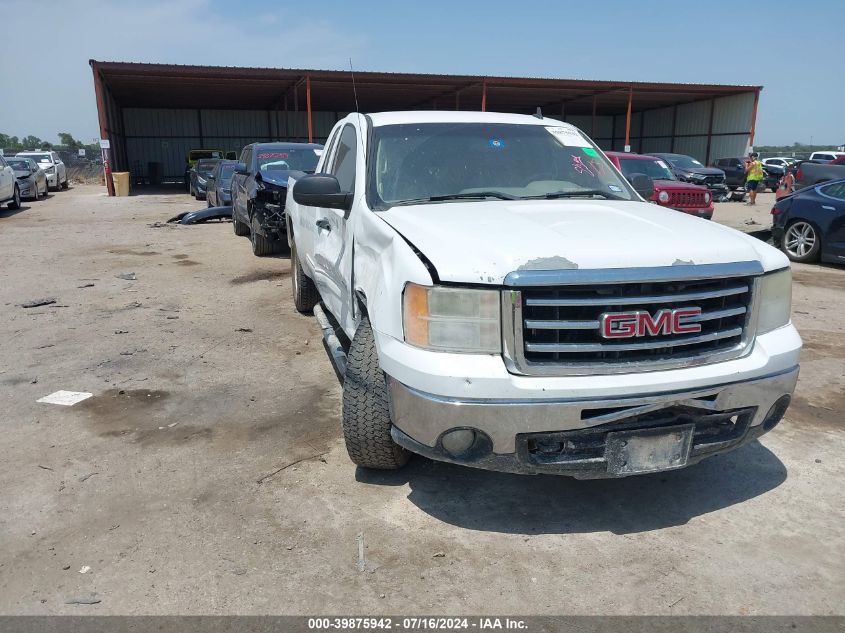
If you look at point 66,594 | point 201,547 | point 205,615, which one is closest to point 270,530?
point 201,547

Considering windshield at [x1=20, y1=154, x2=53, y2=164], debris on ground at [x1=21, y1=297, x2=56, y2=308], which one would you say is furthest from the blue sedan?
windshield at [x1=20, y1=154, x2=53, y2=164]

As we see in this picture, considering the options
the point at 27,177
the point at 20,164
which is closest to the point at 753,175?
the point at 27,177

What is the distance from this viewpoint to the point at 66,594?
271cm

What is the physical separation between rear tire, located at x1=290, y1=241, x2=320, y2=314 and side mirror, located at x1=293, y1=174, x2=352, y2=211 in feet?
8.84

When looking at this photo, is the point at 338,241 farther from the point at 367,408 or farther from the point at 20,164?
the point at 20,164

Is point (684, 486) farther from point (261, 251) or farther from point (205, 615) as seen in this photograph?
point (261, 251)

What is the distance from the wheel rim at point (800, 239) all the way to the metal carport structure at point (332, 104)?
59.8ft

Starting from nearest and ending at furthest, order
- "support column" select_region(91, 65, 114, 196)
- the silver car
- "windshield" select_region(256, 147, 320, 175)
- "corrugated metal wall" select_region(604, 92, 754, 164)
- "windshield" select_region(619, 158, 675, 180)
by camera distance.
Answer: "windshield" select_region(256, 147, 320, 175)
"windshield" select_region(619, 158, 675, 180)
the silver car
"support column" select_region(91, 65, 114, 196)
"corrugated metal wall" select_region(604, 92, 754, 164)

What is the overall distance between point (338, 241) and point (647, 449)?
7.67 feet

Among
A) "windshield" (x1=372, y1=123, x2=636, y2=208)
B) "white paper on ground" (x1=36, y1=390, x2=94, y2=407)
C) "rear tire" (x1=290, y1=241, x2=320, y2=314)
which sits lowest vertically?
"white paper on ground" (x1=36, y1=390, x2=94, y2=407)

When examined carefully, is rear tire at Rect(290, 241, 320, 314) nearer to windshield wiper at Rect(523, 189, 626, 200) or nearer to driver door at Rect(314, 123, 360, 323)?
driver door at Rect(314, 123, 360, 323)

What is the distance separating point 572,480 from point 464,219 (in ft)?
4.98

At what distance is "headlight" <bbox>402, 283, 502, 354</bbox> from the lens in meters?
2.77

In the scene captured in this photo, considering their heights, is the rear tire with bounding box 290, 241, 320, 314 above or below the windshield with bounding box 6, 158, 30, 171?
below
